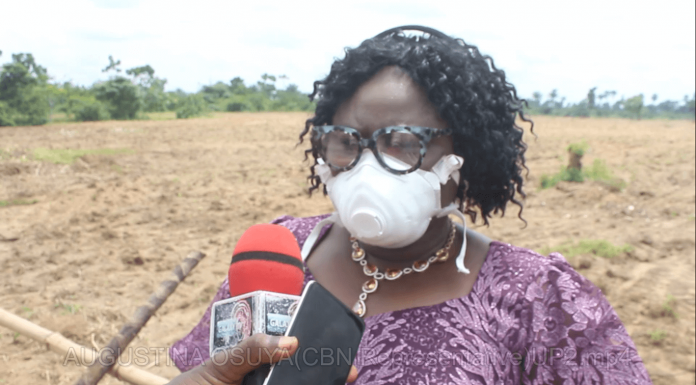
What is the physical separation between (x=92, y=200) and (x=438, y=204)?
6.29 m

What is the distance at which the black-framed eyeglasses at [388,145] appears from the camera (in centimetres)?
143

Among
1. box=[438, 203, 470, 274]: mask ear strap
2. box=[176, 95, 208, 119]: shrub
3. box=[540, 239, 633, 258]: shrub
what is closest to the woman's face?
box=[438, 203, 470, 274]: mask ear strap

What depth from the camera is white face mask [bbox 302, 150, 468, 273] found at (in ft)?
4.71

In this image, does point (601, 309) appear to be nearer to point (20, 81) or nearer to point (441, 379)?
point (441, 379)

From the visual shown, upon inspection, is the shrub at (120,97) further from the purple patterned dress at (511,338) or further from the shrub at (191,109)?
the purple patterned dress at (511,338)

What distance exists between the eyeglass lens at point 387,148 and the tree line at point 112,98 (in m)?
1.60

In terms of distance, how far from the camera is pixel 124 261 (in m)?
4.94

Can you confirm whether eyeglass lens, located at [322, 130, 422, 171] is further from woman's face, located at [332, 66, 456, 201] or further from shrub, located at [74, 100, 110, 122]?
shrub, located at [74, 100, 110, 122]

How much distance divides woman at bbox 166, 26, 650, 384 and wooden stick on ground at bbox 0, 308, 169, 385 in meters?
0.83

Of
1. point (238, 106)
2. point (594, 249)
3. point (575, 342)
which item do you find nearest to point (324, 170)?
point (575, 342)

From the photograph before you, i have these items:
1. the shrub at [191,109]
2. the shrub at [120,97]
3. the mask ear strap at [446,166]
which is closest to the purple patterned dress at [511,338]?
the mask ear strap at [446,166]

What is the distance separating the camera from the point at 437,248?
1.63 meters

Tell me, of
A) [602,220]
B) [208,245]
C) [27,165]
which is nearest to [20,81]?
[27,165]

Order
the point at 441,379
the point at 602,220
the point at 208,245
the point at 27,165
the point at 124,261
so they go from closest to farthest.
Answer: the point at 441,379 → the point at 124,261 → the point at 208,245 → the point at 602,220 → the point at 27,165
